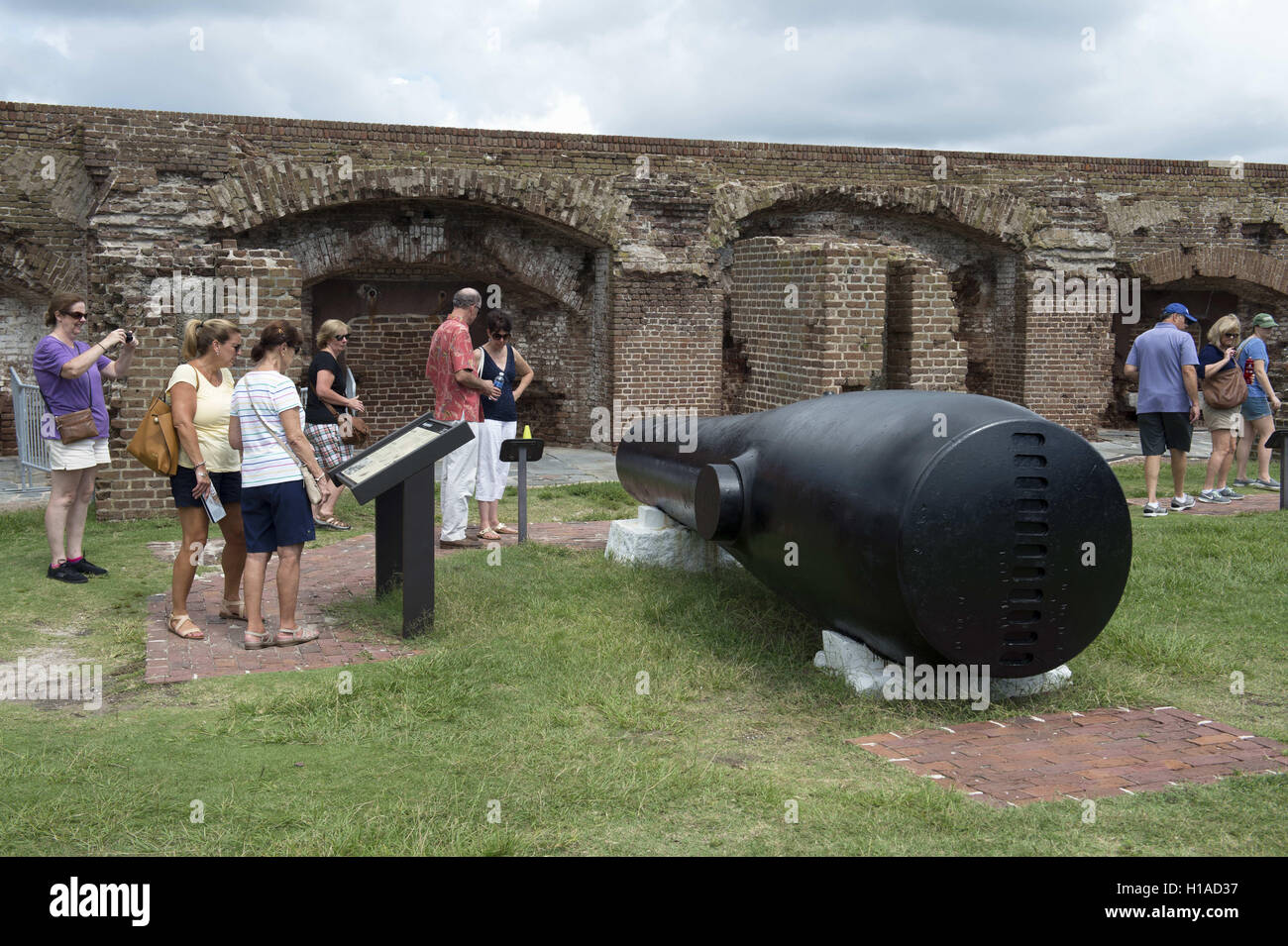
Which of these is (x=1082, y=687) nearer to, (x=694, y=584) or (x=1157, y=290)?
(x=694, y=584)

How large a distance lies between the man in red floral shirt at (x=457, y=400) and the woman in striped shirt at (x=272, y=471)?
2285 millimetres

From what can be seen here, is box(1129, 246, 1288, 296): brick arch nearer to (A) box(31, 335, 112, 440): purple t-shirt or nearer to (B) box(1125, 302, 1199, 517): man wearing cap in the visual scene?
(B) box(1125, 302, 1199, 517): man wearing cap

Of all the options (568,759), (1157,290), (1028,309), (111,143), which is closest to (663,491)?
(568,759)

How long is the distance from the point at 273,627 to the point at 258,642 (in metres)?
0.30

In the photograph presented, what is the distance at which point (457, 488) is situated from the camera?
26.1ft

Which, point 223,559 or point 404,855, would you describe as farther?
point 223,559

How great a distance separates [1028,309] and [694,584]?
10638 millimetres

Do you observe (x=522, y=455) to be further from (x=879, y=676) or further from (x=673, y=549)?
(x=879, y=676)

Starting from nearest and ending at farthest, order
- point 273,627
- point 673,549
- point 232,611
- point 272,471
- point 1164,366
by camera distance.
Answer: point 272,471 → point 273,627 → point 232,611 → point 673,549 → point 1164,366

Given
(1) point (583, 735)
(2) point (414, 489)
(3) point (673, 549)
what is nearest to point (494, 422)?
(3) point (673, 549)

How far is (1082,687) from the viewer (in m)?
4.92

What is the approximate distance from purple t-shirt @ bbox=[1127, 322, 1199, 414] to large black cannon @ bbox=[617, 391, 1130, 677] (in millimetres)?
5063

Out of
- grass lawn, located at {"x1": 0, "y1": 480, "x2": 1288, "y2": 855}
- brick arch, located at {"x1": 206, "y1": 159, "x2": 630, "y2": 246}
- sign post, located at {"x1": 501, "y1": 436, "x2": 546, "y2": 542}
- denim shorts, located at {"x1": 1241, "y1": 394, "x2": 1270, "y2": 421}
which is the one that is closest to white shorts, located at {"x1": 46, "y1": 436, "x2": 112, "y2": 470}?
grass lawn, located at {"x1": 0, "y1": 480, "x2": 1288, "y2": 855}

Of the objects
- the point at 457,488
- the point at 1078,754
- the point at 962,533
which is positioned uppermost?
the point at 962,533
